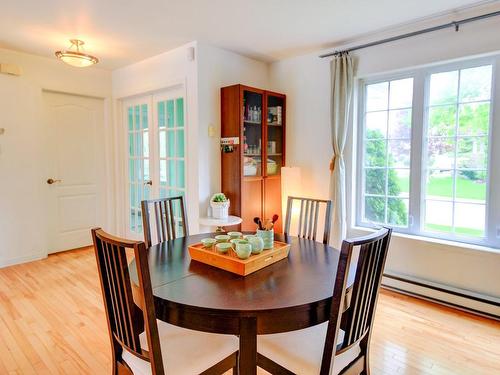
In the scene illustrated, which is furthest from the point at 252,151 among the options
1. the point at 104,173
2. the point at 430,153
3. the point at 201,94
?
the point at 104,173

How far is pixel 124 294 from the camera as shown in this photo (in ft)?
4.15

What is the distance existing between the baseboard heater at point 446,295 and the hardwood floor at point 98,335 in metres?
0.07

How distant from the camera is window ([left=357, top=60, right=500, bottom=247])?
2.72m

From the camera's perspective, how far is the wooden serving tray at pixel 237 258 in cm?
156

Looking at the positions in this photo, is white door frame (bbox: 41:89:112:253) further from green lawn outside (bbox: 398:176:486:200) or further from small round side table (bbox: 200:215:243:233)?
green lawn outside (bbox: 398:176:486:200)

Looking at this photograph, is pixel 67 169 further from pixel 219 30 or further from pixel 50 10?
pixel 219 30

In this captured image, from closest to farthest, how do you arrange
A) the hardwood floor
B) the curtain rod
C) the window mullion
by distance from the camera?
1. the hardwood floor
2. the curtain rod
3. the window mullion

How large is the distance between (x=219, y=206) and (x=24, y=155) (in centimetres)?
244

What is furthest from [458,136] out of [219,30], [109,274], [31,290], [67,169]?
[67,169]

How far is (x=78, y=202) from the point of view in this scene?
4461 millimetres

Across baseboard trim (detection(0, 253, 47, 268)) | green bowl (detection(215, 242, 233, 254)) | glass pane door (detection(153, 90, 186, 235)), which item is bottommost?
baseboard trim (detection(0, 253, 47, 268))

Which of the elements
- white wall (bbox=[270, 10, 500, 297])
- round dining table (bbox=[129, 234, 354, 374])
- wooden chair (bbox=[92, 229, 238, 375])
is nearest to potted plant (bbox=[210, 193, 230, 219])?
white wall (bbox=[270, 10, 500, 297])

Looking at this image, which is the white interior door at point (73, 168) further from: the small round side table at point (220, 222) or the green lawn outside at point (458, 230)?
the green lawn outside at point (458, 230)

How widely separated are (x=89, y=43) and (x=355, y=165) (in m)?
3.04
